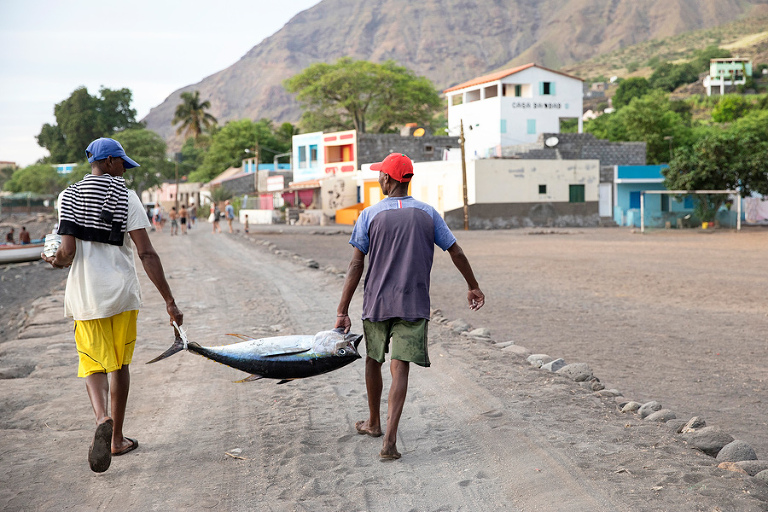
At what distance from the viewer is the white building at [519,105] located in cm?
5516

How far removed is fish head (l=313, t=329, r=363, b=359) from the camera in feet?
14.3

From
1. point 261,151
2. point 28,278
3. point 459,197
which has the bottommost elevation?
point 28,278

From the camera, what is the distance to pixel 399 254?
4.23m

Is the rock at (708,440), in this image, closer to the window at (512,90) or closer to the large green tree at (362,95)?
the window at (512,90)

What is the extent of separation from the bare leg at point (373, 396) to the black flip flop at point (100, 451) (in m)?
1.51

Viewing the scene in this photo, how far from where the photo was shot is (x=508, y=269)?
17766 mm

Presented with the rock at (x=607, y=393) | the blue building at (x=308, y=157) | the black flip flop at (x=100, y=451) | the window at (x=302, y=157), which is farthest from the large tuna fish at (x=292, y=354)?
the window at (x=302, y=157)

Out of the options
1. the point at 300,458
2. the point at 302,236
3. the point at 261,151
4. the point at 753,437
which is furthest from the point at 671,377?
the point at 261,151

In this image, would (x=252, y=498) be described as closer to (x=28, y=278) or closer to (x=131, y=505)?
(x=131, y=505)

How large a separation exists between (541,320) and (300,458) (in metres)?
6.80

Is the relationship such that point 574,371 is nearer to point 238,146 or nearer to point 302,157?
point 302,157

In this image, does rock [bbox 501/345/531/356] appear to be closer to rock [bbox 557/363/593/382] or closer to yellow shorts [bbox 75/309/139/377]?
rock [bbox 557/363/593/382]

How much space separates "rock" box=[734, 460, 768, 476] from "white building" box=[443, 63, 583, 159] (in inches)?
2009

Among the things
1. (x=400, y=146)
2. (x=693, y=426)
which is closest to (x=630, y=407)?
(x=693, y=426)
